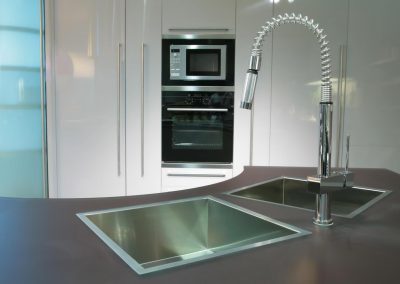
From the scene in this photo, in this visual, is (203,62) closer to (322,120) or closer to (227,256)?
(322,120)

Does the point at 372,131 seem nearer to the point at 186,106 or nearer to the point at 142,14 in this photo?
the point at 186,106

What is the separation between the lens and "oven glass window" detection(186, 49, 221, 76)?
9.17 ft

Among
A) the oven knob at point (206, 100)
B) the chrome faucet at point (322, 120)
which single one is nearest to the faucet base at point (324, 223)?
the chrome faucet at point (322, 120)

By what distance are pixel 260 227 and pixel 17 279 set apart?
0.62 metres

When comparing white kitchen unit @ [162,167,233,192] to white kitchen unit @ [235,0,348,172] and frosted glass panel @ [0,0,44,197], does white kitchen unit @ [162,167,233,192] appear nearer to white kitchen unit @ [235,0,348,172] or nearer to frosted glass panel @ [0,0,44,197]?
white kitchen unit @ [235,0,348,172]

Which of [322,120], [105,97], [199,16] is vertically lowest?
[322,120]

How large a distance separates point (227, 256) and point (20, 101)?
234 centimetres

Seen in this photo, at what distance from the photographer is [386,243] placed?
915 mm

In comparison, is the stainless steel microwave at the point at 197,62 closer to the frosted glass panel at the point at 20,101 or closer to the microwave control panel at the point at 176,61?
the microwave control panel at the point at 176,61

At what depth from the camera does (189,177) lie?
2.85 meters

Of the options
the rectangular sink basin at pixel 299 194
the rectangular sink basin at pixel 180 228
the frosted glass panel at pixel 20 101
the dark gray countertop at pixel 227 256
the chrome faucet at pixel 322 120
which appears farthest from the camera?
the frosted glass panel at pixel 20 101

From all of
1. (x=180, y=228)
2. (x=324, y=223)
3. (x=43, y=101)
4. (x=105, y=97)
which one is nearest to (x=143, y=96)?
(x=105, y=97)

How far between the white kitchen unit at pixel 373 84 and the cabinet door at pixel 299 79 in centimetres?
9

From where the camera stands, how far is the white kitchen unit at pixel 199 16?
2719 mm
